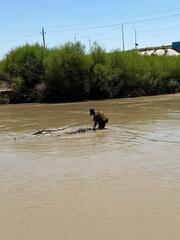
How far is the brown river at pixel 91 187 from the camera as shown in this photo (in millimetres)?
7164

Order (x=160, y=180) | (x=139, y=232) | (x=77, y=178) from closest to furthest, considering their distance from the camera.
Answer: (x=139, y=232) → (x=160, y=180) → (x=77, y=178)

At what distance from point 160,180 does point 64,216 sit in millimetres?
2905

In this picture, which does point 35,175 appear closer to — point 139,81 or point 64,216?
point 64,216

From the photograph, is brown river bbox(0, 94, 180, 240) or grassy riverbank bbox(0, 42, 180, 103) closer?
brown river bbox(0, 94, 180, 240)

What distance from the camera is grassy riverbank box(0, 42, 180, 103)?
45.8 meters

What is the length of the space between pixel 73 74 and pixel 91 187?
3624 cm

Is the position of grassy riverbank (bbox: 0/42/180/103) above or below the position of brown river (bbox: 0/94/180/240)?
above

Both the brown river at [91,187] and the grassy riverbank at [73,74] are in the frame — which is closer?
the brown river at [91,187]

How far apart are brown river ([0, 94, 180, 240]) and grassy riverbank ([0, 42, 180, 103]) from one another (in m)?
28.0

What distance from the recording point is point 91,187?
9.78 metres

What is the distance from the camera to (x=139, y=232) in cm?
684

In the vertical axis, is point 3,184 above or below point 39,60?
below

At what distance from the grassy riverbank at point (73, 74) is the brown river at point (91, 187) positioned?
91.8 feet

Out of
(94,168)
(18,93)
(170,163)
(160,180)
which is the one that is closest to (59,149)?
(94,168)
